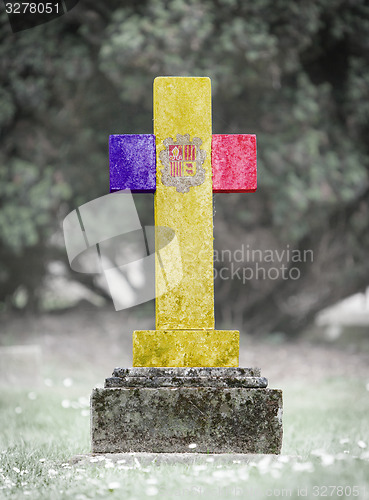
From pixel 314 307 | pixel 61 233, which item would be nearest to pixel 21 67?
pixel 61 233

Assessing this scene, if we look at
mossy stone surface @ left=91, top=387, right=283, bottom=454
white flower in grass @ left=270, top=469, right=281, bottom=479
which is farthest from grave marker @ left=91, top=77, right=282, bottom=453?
white flower in grass @ left=270, top=469, right=281, bottom=479

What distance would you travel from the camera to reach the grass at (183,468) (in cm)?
261

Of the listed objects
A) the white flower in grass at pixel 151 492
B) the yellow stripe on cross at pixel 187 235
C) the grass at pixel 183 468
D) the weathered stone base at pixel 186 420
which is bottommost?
the white flower in grass at pixel 151 492

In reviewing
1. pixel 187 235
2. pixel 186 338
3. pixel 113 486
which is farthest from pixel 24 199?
pixel 113 486

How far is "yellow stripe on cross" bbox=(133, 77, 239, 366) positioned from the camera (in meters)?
3.54

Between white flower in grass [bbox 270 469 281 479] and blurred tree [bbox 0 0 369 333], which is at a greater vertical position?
blurred tree [bbox 0 0 369 333]

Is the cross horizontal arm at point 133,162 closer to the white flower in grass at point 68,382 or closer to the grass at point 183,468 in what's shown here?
the grass at point 183,468

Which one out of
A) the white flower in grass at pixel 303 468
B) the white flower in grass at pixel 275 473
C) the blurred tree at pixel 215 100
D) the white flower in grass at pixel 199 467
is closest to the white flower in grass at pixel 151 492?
the white flower in grass at pixel 199 467

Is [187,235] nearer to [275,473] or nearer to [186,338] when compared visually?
[186,338]

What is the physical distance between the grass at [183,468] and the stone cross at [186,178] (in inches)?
30.8

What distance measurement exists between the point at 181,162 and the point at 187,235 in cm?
48

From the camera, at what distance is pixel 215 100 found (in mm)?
8445

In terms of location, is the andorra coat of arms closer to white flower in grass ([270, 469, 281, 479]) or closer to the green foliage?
white flower in grass ([270, 469, 281, 479])

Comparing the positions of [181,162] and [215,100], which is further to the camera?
[215,100]
